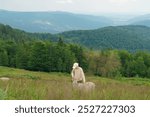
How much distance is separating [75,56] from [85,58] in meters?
2.67

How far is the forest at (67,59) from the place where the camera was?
94250mm

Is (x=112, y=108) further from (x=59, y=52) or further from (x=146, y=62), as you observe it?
(x=146, y=62)

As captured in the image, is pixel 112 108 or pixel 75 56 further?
pixel 75 56

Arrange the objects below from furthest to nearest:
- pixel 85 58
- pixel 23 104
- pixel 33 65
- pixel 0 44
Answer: pixel 0 44 → pixel 85 58 → pixel 33 65 → pixel 23 104

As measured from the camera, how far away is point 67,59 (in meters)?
94.8

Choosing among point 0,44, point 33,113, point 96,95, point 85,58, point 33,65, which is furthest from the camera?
point 0,44

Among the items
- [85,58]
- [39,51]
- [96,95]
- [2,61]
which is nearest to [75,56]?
[85,58]

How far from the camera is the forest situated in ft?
309

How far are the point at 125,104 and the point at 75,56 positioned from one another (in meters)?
98.5

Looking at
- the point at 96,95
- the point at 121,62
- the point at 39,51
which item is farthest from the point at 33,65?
the point at 96,95

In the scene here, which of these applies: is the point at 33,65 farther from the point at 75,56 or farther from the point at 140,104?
the point at 140,104

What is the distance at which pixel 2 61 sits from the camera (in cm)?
9800

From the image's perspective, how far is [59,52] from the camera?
96500mm

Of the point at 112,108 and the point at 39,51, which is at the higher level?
the point at 112,108
